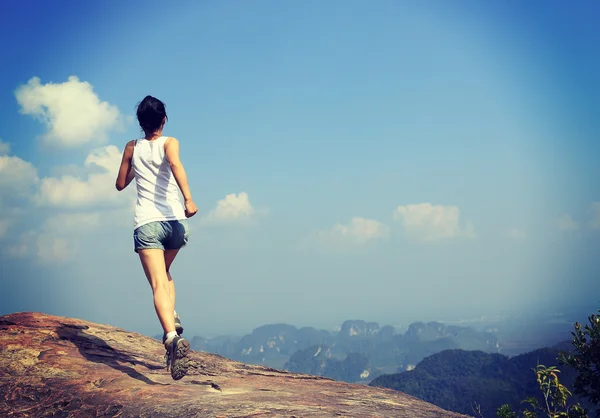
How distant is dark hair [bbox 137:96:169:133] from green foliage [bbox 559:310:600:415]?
8.96 m

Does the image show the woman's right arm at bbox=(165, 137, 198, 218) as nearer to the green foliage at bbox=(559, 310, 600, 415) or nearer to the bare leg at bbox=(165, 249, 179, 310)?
the bare leg at bbox=(165, 249, 179, 310)

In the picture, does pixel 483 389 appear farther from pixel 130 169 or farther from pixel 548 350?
pixel 130 169

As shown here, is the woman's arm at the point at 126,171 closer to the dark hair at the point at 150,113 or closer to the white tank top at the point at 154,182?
the white tank top at the point at 154,182

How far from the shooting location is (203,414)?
5.40 m

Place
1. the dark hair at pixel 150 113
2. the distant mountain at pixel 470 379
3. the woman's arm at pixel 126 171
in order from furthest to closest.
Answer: the distant mountain at pixel 470 379
the woman's arm at pixel 126 171
the dark hair at pixel 150 113

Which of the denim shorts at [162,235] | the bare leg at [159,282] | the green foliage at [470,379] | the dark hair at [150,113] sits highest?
the dark hair at [150,113]

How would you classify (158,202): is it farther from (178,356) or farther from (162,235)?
(178,356)

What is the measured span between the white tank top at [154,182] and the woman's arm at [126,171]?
13cm

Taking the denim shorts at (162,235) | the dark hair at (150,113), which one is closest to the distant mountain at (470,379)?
the denim shorts at (162,235)

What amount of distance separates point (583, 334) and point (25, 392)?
10239 mm

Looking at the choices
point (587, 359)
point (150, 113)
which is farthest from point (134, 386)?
point (587, 359)

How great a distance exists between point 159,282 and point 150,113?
2.46 m

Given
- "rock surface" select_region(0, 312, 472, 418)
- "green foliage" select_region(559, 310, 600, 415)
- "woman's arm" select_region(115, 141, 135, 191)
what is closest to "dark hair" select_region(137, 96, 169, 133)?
"woman's arm" select_region(115, 141, 135, 191)

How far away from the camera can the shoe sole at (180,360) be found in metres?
6.18
